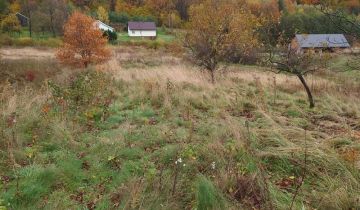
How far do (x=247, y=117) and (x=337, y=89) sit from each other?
5.33 meters

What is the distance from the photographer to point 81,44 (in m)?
22.0

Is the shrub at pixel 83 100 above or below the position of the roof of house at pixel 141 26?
below

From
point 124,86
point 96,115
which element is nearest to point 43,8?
point 124,86

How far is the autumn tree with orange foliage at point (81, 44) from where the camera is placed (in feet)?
71.7

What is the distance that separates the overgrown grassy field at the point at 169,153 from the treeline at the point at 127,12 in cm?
4147

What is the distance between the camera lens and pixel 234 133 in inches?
219

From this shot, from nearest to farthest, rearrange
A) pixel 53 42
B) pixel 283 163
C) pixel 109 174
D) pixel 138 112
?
pixel 109 174 < pixel 283 163 < pixel 138 112 < pixel 53 42

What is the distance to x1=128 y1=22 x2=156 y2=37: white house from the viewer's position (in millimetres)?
62219

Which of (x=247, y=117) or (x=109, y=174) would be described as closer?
(x=109, y=174)

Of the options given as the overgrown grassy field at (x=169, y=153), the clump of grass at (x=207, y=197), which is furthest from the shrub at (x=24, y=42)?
the clump of grass at (x=207, y=197)

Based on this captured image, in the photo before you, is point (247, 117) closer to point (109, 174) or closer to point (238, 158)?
point (238, 158)

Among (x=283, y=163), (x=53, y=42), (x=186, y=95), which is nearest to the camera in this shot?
(x=283, y=163)

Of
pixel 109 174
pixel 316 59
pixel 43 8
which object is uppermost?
pixel 43 8

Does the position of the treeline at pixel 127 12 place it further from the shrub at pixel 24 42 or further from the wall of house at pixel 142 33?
the shrub at pixel 24 42
